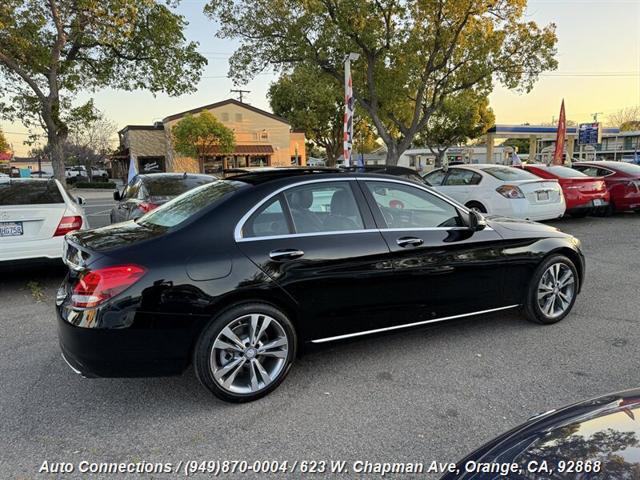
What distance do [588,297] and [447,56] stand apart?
514 inches

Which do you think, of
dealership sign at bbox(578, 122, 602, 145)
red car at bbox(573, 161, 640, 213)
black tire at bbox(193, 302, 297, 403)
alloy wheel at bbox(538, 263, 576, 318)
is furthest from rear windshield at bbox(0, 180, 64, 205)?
dealership sign at bbox(578, 122, 602, 145)

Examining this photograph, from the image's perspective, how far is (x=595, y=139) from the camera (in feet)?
96.0

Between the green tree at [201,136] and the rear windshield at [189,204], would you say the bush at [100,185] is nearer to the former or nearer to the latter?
the green tree at [201,136]

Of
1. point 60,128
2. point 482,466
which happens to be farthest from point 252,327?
point 60,128

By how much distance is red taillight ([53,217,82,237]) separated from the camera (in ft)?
17.9

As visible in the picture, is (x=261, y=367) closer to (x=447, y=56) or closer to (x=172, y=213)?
(x=172, y=213)

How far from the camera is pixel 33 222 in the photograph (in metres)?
5.30

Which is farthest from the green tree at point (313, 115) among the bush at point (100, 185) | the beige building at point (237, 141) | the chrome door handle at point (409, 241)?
the chrome door handle at point (409, 241)

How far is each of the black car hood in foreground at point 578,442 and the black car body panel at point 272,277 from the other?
1.67 metres

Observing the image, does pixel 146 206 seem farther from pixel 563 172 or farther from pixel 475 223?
pixel 563 172

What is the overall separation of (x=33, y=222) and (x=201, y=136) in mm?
31457

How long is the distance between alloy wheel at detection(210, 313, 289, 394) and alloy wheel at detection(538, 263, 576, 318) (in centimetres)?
260

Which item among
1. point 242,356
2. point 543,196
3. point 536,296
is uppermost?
point 543,196

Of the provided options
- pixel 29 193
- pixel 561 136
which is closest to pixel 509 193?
pixel 29 193
